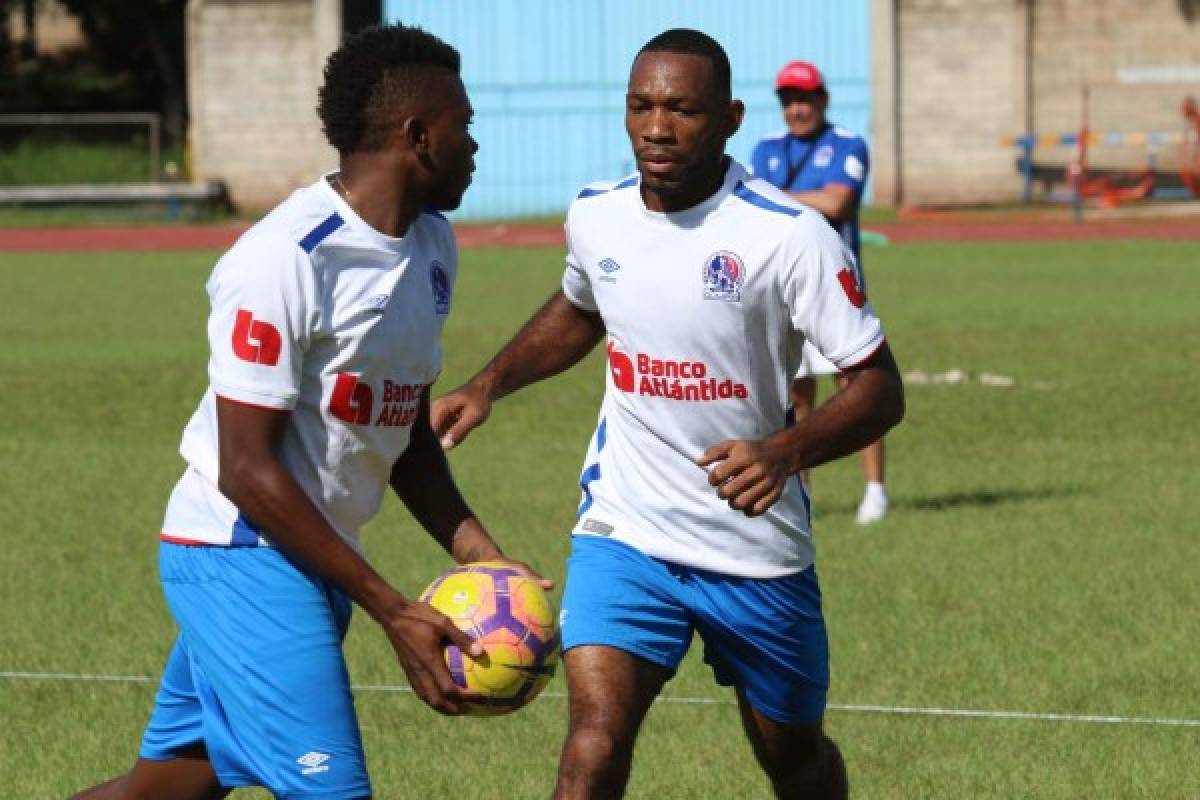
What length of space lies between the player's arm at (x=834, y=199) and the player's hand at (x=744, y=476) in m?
6.95

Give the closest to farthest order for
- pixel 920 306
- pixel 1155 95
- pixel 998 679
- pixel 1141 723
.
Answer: pixel 1141 723 → pixel 998 679 → pixel 920 306 → pixel 1155 95

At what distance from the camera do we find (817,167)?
508 inches

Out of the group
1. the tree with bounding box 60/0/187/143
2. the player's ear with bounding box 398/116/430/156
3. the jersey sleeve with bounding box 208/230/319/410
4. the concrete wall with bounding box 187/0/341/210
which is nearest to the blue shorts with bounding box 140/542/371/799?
the jersey sleeve with bounding box 208/230/319/410

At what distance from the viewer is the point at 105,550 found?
1224cm

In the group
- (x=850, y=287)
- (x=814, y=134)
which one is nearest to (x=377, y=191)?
(x=850, y=287)

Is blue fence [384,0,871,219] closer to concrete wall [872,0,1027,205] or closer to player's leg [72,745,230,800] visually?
concrete wall [872,0,1027,205]

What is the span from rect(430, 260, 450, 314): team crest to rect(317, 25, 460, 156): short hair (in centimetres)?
34

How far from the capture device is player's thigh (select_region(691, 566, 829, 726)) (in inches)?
249

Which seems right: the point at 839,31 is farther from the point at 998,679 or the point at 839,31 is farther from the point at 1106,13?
the point at 998,679

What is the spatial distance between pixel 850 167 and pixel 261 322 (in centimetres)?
787

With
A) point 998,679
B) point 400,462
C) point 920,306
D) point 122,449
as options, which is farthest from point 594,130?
point 400,462

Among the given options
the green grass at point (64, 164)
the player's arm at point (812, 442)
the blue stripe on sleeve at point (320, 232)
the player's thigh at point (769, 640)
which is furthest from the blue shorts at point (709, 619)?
the green grass at point (64, 164)

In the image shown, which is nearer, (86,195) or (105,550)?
(105,550)

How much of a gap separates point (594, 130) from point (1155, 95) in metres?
10.6
